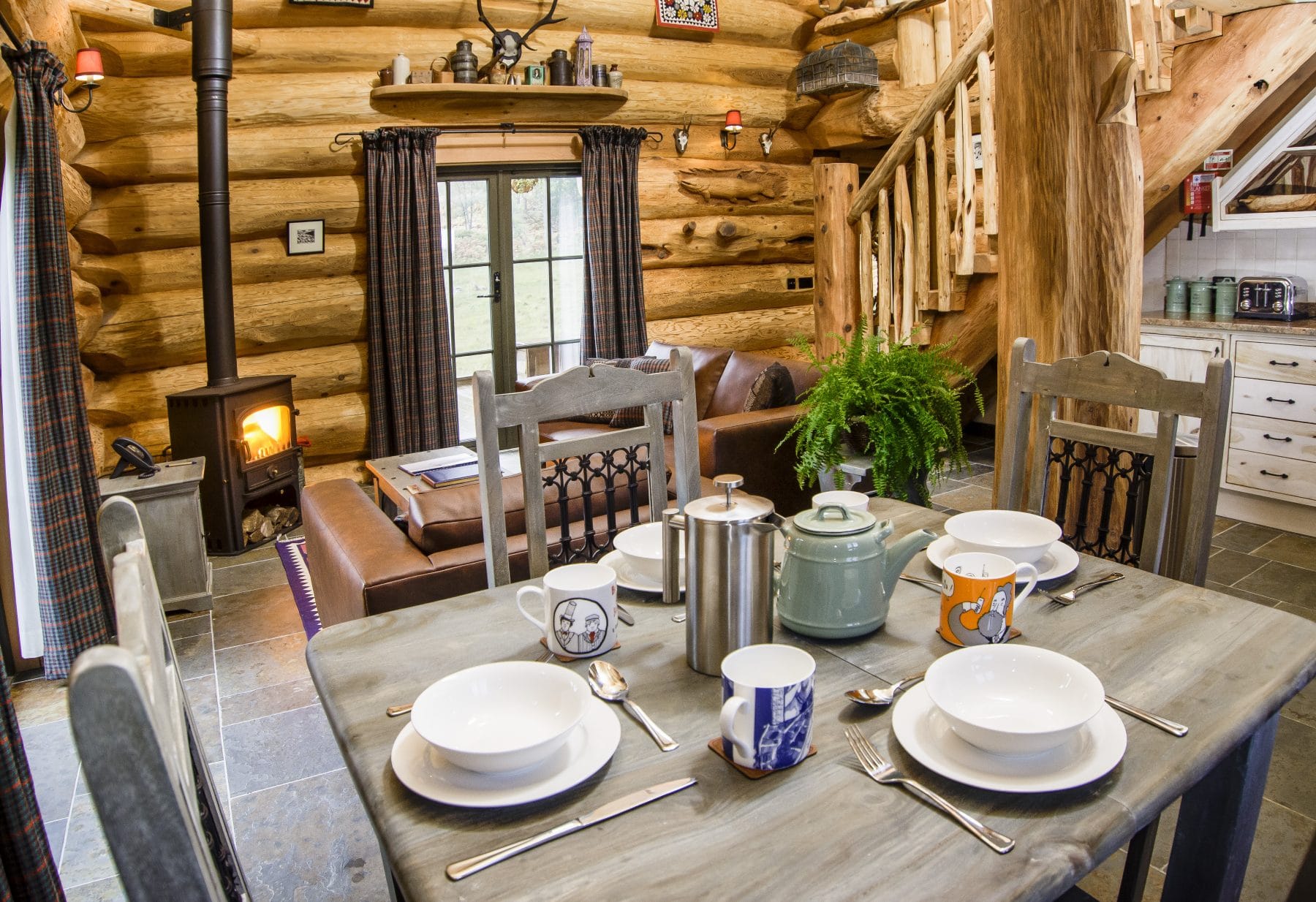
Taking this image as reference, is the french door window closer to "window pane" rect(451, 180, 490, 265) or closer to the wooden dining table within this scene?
"window pane" rect(451, 180, 490, 265)

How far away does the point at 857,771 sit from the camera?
115 centimetres

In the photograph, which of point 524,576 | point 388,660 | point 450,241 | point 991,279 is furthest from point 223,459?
point 991,279

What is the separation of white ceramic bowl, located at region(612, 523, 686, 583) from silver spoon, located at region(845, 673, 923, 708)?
46 centimetres

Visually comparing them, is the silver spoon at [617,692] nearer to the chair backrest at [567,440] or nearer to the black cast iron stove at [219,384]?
the chair backrest at [567,440]

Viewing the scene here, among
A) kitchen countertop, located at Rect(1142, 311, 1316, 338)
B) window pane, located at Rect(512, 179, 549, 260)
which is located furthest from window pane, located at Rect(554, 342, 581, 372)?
kitchen countertop, located at Rect(1142, 311, 1316, 338)

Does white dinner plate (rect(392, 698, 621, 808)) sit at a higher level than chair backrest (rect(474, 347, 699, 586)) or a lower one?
lower

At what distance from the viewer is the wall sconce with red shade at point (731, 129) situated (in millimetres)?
6203

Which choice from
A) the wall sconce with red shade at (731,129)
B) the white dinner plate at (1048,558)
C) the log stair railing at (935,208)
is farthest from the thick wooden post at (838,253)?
the white dinner plate at (1048,558)

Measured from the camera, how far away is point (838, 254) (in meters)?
5.90

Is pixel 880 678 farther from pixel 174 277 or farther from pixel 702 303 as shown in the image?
pixel 702 303

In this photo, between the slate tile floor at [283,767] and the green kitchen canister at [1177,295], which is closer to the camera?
the slate tile floor at [283,767]

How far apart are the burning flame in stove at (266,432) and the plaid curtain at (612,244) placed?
1.90 m

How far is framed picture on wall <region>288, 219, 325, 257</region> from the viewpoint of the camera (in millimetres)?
5324

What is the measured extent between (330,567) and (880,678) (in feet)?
6.75
